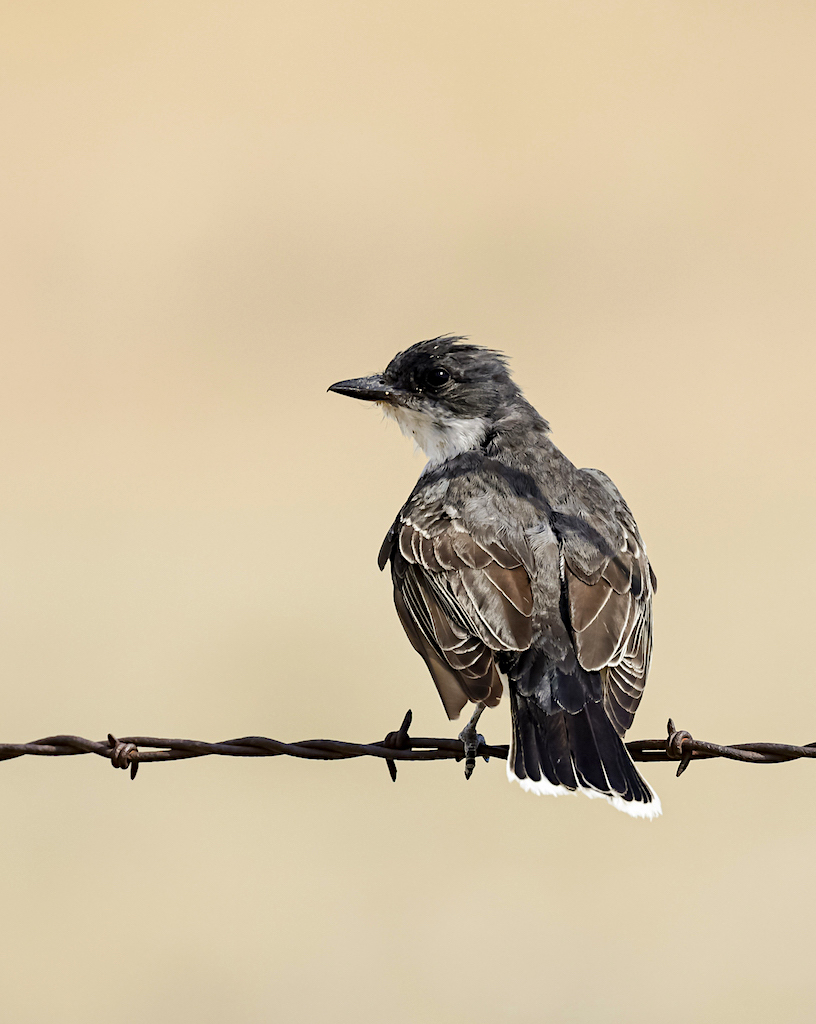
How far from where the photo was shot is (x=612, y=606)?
18.6ft

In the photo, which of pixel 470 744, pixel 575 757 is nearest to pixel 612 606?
pixel 575 757

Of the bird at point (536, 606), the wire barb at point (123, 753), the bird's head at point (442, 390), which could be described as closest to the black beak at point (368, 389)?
the bird's head at point (442, 390)

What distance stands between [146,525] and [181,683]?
3.60 metres

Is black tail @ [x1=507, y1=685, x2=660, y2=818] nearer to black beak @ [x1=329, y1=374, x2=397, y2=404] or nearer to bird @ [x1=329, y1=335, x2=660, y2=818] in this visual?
bird @ [x1=329, y1=335, x2=660, y2=818]

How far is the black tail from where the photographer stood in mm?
5020

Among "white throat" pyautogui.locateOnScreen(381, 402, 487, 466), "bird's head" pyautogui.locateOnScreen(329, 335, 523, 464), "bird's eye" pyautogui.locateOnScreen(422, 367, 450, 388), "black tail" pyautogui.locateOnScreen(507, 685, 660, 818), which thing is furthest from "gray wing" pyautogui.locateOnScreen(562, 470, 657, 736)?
"bird's eye" pyautogui.locateOnScreen(422, 367, 450, 388)

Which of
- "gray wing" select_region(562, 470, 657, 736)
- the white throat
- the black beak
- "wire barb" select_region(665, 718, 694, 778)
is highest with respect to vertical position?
the black beak

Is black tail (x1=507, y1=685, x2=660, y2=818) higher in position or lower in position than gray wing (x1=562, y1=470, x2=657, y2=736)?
lower

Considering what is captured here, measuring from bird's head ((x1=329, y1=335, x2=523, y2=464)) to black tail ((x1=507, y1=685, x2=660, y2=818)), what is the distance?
2306 mm

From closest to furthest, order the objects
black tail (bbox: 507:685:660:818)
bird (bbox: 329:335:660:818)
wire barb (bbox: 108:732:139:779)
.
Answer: wire barb (bbox: 108:732:139:779) < black tail (bbox: 507:685:660:818) < bird (bbox: 329:335:660:818)

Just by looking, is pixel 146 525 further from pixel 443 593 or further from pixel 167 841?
pixel 443 593

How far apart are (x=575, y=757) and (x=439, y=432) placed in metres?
2.72

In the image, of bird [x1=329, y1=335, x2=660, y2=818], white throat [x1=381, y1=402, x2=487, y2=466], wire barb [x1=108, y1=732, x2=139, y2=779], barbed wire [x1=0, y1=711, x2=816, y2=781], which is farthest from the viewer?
white throat [x1=381, y1=402, x2=487, y2=466]

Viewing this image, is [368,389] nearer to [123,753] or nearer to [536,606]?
[536,606]
